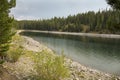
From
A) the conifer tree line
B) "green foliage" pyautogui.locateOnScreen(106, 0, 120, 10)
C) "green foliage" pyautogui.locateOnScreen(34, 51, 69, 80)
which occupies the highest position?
"green foliage" pyautogui.locateOnScreen(106, 0, 120, 10)

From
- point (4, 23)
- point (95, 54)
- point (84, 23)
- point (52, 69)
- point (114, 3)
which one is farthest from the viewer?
point (84, 23)

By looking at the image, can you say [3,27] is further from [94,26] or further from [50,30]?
[50,30]

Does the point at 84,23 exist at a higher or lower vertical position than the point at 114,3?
lower

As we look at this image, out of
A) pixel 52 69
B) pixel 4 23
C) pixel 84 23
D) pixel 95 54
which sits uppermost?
pixel 4 23

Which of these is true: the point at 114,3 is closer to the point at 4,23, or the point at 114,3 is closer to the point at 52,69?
the point at 52,69

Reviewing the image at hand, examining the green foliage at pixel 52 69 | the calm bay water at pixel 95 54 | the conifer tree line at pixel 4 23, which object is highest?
the conifer tree line at pixel 4 23

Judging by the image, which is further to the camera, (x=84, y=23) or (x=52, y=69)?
(x=84, y=23)

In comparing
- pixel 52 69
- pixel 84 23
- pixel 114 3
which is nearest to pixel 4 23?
pixel 52 69

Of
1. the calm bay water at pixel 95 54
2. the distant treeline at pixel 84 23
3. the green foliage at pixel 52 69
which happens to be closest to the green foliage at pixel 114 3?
the calm bay water at pixel 95 54

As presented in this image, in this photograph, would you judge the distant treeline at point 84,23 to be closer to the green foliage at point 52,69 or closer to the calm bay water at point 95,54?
the calm bay water at point 95,54

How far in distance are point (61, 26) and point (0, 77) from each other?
165m

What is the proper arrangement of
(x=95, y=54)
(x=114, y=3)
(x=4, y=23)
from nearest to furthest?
(x=4, y=23), (x=114, y=3), (x=95, y=54)

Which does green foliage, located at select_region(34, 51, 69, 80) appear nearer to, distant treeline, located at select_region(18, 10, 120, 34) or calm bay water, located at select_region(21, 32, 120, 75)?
calm bay water, located at select_region(21, 32, 120, 75)

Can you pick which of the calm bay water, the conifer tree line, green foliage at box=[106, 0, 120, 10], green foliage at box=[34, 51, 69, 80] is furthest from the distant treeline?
the conifer tree line
